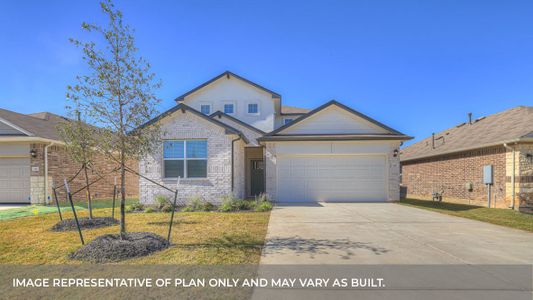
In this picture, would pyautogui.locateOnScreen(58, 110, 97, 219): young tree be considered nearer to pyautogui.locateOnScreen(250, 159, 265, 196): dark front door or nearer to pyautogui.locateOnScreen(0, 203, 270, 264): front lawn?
pyautogui.locateOnScreen(0, 203, 270, 264): front lawn

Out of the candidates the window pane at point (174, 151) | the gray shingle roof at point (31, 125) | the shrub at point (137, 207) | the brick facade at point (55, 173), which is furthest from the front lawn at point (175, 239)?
the gray shingle roof at point (31, 125)

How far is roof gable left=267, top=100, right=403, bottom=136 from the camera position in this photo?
45.1ft

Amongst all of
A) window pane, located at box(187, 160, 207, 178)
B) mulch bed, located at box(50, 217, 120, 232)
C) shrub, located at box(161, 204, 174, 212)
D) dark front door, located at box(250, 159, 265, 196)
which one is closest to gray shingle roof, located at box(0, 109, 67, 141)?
window pane, located at box(187, 160, 207, 178)

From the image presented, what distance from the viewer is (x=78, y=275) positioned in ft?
13.4

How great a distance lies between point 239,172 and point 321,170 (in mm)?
4077

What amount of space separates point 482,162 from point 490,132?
1.93 m

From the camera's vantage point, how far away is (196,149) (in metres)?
11.8

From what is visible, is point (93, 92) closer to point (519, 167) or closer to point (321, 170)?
point (321, 170)

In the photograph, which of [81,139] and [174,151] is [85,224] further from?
[174,151]

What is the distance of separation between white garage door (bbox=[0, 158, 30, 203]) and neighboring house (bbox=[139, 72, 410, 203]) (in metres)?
6.63

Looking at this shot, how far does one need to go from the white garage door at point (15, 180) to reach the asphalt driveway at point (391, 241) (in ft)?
42.6

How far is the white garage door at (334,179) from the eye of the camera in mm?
13188

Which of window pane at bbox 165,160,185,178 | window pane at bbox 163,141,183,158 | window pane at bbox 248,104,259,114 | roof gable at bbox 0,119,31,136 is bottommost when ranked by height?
window pane at bbox 165,160,185,178

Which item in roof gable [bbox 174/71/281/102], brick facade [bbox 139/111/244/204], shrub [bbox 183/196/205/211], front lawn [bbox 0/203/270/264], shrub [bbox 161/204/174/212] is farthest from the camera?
roof gable [bbox 174/71/281/102]
